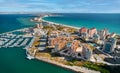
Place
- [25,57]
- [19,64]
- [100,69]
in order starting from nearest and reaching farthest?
1. [100,69]
2. [19,64]
3. [25,57]

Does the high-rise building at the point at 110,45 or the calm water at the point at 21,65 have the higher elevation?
the high-rise building at the point at 110,45

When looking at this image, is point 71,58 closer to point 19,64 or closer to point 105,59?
point 105,59

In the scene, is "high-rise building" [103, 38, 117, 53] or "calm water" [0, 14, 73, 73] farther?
"high-rise building" [103, 38, 117, 53]

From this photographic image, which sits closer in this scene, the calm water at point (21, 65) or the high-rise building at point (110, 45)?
the calm water at point (21, 65)

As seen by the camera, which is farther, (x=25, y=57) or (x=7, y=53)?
(x=7, y=53)

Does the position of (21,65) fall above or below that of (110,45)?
below

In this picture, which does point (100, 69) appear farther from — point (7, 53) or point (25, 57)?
point (7, 53)

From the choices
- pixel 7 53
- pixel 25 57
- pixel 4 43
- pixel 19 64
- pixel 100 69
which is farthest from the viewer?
pixel 4 43

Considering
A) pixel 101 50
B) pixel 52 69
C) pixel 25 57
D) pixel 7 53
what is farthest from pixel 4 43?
pixel 101 50

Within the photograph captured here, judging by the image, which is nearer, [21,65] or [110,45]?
[21,65]

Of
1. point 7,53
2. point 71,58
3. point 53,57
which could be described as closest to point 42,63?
point 53,57

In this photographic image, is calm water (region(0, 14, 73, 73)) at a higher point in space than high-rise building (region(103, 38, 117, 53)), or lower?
lower
